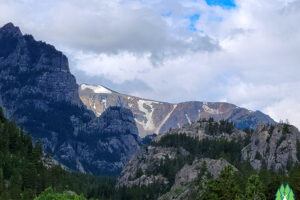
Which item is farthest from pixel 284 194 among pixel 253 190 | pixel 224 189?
pixel 253 190

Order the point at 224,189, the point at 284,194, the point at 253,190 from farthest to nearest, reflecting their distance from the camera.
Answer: the point at 253,190 < the point at 224,189 < the point at 284,194

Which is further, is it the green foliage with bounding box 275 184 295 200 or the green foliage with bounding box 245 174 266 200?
the green foliage with bounding box 245 174 266 200

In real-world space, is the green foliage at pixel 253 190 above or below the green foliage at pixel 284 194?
below

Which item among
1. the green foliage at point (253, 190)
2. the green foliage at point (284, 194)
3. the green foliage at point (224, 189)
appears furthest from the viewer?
the green foliage at point (253, 190)

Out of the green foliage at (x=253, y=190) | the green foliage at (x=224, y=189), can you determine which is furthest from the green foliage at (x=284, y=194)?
the green foliage at (x=224, y=189)

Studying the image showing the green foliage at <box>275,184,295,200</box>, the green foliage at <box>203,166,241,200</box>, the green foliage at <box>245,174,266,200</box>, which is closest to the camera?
the green foliage at <box>275,184,295,200</box>

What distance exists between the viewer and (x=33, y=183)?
189500 millimetres

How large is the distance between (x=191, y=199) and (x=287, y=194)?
161 m

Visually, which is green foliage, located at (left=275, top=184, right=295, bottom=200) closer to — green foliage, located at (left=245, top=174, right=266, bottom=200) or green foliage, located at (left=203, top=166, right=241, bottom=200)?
green foliage, located at (left=245, top=174, right=266, bottom=200)

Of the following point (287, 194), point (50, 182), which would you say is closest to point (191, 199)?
point (50, 182)

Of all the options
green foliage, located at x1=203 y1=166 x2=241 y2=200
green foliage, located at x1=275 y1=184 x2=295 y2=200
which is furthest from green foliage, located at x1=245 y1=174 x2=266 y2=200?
green foliage, located at x1=275 y1=184 x2=295 y2=200

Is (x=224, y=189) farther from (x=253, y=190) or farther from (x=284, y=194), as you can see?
(x=284, y=194)

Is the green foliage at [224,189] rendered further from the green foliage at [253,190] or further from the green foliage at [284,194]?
the green foliage at [284,194]

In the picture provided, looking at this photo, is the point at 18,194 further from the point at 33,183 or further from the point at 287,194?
the point at 287,194
